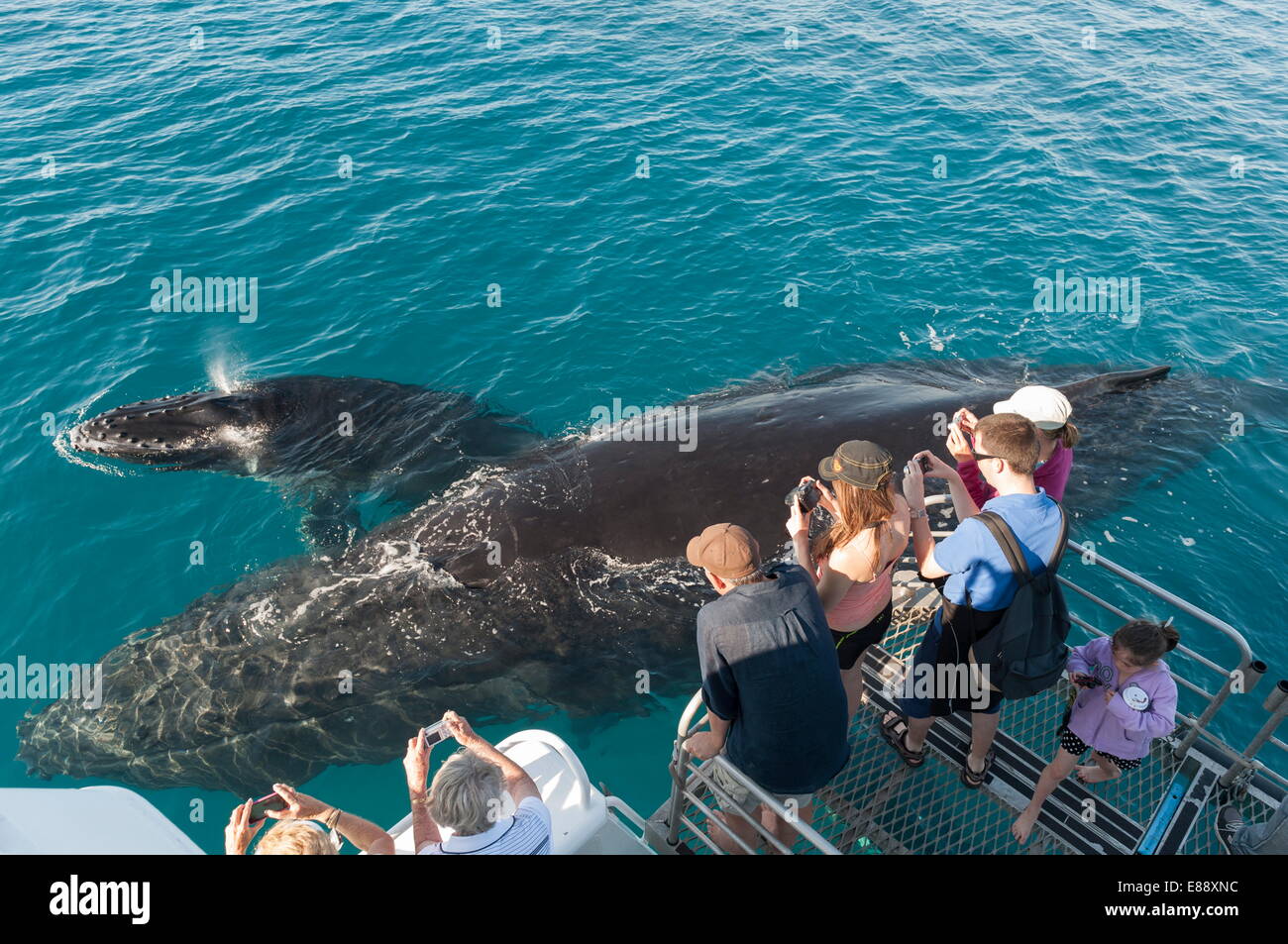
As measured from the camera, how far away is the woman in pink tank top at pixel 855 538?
5.04m

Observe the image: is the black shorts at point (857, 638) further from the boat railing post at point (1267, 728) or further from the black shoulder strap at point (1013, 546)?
the boat railing post at point (1267, 728)

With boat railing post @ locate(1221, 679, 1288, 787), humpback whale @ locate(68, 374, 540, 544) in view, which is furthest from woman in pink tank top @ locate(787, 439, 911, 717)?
humpback whale @ locate(68, 374, 540, 544)

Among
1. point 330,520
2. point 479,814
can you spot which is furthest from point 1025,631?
point 330,520

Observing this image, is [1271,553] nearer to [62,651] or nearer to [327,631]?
[327,631]

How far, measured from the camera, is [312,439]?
1181 centimetres

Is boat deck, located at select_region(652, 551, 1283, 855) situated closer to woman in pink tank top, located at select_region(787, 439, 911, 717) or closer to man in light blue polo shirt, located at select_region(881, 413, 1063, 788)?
man in light blue polo shirt, located at select_region(881, 413, 1063, 788)

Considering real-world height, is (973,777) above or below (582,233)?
below

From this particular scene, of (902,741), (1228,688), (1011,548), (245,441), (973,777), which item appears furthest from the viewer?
(245,441)

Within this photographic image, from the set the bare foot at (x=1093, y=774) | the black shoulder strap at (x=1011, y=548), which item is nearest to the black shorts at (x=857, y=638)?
the black shoulder strap at (x=1011, y=548)

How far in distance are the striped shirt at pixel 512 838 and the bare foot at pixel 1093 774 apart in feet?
13.9

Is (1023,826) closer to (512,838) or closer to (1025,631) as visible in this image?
(1025,631)

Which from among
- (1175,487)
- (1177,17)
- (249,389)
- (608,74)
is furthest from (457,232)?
(1177,17)

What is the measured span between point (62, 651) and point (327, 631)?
4.07 m

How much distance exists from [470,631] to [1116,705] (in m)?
5.97
